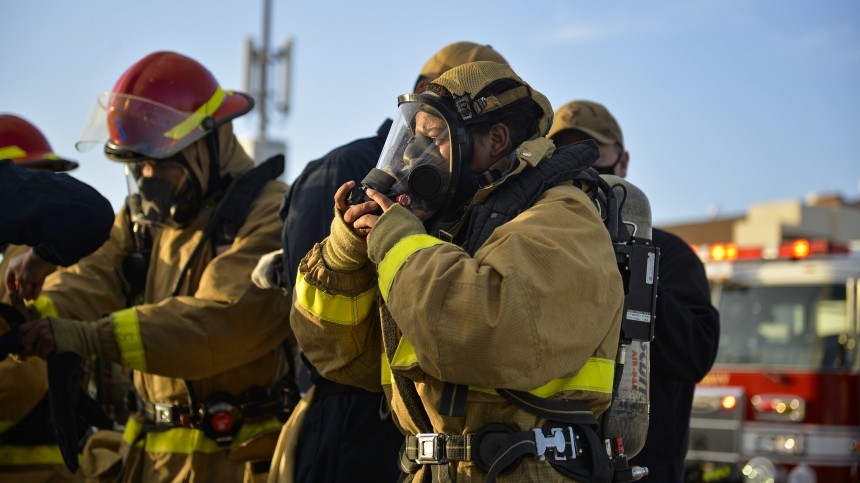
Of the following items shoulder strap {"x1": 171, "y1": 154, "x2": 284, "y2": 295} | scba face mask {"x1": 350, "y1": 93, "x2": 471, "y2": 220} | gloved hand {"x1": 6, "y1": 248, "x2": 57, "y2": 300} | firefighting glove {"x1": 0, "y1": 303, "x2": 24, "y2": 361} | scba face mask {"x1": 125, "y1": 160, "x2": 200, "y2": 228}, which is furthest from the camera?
scba face mask {"x1": 125, "y1": 160, "x2": 200, "y2": 228}

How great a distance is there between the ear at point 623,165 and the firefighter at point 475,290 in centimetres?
185

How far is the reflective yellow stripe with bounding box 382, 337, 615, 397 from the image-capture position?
2.88 meters

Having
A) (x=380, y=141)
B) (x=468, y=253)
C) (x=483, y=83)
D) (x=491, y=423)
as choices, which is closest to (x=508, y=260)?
(x=468, y=253)

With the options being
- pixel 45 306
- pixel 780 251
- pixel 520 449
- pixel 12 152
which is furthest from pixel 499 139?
pixel 780 251

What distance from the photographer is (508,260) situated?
8.85ft

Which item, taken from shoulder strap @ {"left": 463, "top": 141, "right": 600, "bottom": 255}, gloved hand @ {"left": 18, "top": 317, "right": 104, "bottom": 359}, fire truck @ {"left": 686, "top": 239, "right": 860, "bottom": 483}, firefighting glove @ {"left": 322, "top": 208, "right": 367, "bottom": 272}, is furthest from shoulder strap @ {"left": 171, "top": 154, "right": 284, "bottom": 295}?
Answer: fire truck @ {"left": 686, "top": 239, "right": 860, "bottom": 483}

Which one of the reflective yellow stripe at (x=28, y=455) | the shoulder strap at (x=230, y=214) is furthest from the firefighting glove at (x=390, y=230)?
the reflective yellow stripe at (x=28, y=455)

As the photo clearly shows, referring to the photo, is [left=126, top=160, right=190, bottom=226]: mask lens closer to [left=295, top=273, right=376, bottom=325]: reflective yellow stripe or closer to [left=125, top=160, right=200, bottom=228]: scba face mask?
[left=125, top=160, right=200, bottom=228]: scba face mask

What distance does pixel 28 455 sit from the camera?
5168mm

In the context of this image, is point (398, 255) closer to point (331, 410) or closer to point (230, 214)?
point (331, 410)

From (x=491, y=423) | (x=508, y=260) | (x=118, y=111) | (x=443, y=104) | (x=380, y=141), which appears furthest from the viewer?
(x=118, y=111)

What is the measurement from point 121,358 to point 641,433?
2226 mm

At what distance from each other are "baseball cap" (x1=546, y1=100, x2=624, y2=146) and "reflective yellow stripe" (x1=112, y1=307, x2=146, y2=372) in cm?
199

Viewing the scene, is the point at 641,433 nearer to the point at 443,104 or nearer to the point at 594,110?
the point at 443,104
